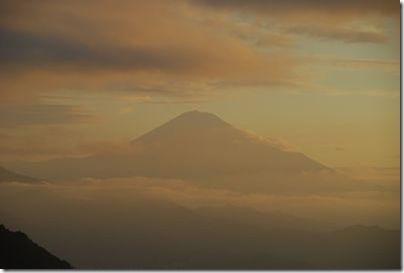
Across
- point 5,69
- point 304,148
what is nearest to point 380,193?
point 304,148

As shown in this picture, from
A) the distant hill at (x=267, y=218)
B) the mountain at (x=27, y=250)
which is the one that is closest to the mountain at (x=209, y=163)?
the distant hill at (x=267, y=218)

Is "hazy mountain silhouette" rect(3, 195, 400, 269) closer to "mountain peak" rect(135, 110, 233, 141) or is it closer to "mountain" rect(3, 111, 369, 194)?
"mountain" rect(3, 111, 369, 194)

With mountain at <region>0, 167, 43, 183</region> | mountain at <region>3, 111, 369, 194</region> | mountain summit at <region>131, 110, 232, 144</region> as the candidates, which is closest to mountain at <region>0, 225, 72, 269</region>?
mountain at <region>0, 167, 43, 183</region>

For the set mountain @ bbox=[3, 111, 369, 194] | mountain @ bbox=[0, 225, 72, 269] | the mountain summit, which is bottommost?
mountain @ bbox=[0, 225, 72, 269]

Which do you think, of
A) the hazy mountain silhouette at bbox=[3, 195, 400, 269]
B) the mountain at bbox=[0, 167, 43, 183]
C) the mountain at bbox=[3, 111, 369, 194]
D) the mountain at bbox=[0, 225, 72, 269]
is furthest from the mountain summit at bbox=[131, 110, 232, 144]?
the mountain at bbox=[0, 225, 72, 269]

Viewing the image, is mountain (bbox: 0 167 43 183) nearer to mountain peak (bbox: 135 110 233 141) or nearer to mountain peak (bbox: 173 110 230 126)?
mountain peak (bbox: 135 110 233 141)

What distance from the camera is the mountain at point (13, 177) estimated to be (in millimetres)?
5910

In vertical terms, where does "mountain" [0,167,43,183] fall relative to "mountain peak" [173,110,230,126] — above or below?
below

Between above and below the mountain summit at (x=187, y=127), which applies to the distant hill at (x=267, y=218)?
below

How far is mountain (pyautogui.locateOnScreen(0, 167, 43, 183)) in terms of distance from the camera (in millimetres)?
→ 5910

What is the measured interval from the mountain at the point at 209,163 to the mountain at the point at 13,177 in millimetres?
47

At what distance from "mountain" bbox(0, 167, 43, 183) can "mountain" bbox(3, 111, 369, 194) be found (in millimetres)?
47

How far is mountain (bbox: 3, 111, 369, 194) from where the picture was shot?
5.89m

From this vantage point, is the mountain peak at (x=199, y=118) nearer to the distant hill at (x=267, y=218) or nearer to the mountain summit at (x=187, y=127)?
the mountain summit at (x=187, y=127)
